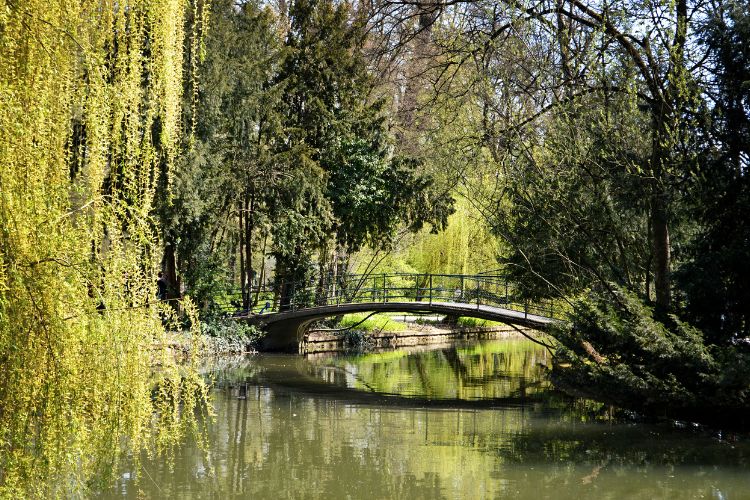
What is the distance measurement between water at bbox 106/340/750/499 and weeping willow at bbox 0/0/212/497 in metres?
2.02

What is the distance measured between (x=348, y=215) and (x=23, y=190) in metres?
19.9

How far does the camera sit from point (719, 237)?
11406mm

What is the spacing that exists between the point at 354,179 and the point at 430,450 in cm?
1402

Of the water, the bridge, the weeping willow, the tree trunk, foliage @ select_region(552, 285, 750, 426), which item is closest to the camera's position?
the weeping willow

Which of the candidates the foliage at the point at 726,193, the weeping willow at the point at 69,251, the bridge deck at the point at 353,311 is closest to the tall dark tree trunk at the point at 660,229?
the foliage at the point at 726,193

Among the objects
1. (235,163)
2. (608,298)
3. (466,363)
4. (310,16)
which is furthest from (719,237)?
(310,16)

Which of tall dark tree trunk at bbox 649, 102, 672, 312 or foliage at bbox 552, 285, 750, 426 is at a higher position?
tall dark tree trunk at bbox 649, 102, 672, 312

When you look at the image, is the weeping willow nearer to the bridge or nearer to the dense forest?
the dense forest

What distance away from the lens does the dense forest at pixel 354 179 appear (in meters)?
4.60

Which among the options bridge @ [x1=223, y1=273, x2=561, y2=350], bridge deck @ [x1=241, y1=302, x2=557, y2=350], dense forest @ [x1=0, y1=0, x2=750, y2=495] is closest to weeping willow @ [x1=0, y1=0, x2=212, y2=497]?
dense forest @ [x1=0, y1=0, x2=750, y2=495]

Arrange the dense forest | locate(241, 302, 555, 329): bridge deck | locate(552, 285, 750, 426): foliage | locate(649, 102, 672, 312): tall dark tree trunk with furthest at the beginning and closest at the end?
locate(241, 302, 555, 329): bridge deck, locate(649, 102, 672, 312): tall dark tree trunk, locate(552, 285, 750, 426): foliage, the dense forest

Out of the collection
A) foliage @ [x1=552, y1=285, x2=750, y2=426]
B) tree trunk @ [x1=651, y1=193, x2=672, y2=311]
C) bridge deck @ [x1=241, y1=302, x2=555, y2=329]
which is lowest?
foliage @ [x1=552, y1=285, x2=750, y2=426]

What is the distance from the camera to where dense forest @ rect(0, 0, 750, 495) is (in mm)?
4598

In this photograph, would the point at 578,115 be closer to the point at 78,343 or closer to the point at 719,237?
the point at 719,237
